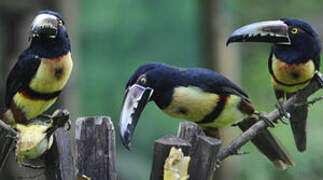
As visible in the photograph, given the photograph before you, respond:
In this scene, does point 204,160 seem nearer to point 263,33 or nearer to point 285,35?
point 263,33

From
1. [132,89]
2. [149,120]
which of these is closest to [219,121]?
[132,89]

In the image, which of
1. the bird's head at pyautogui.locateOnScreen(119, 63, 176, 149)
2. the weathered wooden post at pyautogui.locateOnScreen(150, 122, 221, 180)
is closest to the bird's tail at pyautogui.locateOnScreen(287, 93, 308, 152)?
the bird's head at pyautogui.locateOnScreen(119, 63, 176, 149)

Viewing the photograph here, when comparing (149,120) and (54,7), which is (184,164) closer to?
(54,7)

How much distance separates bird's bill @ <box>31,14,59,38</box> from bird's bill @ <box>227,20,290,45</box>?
77 cm

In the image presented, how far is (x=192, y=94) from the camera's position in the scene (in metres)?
2.73

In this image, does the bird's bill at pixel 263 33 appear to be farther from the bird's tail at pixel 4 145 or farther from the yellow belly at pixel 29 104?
the bird's tail at pixel 4 145

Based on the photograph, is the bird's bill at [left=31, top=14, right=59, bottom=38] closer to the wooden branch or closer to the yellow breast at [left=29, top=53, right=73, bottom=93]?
the yellow breast at [left=29, top=53, right=73, bottom=93]

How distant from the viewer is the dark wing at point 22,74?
2727 millimetres

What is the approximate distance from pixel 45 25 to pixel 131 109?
532 millimetres

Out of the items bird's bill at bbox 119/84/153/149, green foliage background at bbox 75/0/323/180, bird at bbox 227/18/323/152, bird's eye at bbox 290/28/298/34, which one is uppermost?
bird's eye at bbox 290/28/298/34

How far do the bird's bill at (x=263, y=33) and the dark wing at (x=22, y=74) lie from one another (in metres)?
0.95

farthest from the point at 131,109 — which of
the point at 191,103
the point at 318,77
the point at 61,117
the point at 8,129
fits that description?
the point at 318,77

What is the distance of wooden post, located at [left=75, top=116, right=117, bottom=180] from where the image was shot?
226cm

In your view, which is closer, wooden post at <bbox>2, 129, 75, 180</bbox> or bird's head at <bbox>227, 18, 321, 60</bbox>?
wooden post at <bbox>2, 129, 75, 180</bbox>
